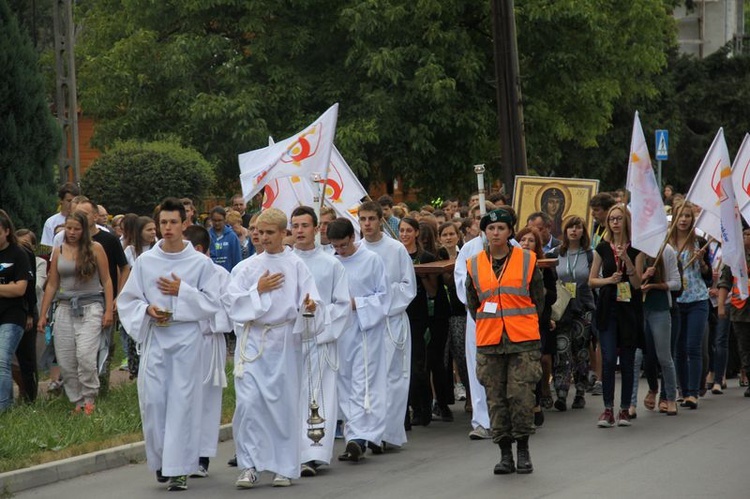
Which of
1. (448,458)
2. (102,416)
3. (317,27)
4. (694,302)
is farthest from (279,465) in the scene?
(317,27)

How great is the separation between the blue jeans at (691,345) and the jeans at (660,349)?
60 cm

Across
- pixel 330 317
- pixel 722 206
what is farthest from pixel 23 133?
pixel 330 317

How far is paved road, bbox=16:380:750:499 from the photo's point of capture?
31.1ft

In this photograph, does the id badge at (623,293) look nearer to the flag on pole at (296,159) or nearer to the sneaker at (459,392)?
the sneaker at (459,392)

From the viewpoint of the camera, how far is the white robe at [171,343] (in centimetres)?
1012

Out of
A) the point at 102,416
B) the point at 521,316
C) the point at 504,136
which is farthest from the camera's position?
the point at 504,136

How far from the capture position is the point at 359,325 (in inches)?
461

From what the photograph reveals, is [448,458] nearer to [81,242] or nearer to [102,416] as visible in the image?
[102,416]

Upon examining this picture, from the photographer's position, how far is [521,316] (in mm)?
10250

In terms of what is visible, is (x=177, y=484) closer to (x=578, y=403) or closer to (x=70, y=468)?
(x=70, y=468)

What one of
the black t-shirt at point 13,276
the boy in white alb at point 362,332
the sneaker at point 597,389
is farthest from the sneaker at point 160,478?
the sneaker at point 597,389

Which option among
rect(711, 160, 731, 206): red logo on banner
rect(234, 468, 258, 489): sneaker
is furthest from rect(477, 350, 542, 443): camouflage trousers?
rect(711, 160, 731, 206): red logo on banner

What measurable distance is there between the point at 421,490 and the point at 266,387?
4.17 feet

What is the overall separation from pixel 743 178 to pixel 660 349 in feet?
9.36
